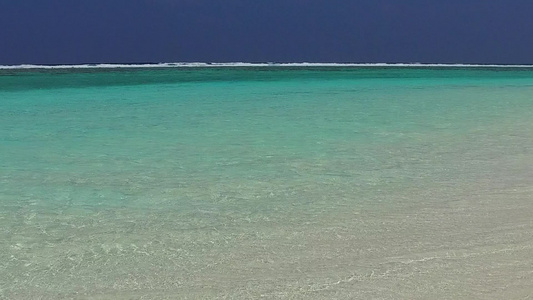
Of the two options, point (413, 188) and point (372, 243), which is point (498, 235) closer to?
point (372, 243)

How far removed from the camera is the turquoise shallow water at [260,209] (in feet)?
4.52

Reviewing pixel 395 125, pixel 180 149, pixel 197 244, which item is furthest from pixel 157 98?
pixel 197 244

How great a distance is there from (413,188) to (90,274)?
120cm

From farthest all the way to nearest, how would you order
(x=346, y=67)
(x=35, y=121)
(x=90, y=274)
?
(x=346, y=67)
(x=35, y=121)
(x=90, y=274)

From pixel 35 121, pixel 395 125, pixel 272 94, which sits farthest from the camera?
pixel 272 94

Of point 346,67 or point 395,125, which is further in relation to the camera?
point 346,67

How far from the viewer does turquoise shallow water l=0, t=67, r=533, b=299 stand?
1379mm

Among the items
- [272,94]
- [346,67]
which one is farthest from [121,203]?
[346,67]

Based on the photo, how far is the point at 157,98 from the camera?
672 cm

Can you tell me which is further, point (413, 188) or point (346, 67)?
point (346, 67)

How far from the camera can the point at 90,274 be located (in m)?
1.40

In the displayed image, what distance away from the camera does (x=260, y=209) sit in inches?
76.3

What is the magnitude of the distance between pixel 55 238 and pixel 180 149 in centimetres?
145

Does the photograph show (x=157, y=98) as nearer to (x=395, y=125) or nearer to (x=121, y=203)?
(x=395, y=125)
